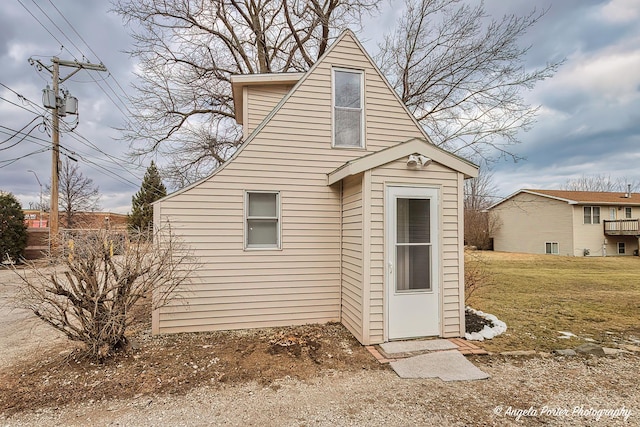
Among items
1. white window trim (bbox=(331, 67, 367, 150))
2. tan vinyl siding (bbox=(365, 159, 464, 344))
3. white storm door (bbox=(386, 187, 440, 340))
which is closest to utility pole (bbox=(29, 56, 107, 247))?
white window trim (bbox=(331, 67, 367, 150))

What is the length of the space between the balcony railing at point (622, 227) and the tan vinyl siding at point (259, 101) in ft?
87.5

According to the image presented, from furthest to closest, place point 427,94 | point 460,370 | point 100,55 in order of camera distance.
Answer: point 100,55, point 427,94, point 460,370

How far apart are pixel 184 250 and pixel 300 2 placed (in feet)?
35.2

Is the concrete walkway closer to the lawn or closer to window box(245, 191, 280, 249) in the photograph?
the lawn

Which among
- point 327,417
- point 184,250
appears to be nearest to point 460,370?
point 327,417

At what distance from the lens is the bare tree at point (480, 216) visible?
26.1 meters

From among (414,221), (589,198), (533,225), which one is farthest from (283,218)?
(589,198)

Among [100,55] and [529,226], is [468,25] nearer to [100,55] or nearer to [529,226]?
[100,55]

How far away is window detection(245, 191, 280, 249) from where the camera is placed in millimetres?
5551

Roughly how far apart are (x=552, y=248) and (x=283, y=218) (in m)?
25.6

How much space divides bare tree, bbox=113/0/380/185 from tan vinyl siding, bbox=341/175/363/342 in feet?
27.2

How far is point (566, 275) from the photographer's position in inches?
495

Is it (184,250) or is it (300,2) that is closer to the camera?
(184,250)

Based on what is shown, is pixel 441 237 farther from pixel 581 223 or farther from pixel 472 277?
pixel 581 223
